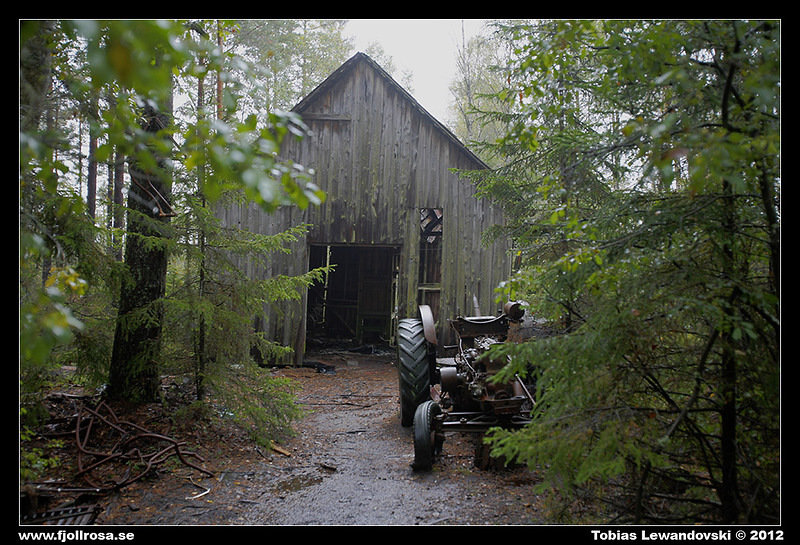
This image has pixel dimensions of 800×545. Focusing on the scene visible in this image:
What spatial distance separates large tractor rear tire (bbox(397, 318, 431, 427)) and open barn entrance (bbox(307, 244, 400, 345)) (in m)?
9.14

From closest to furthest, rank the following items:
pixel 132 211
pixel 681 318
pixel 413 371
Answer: pixel 681 318 → pixel 132 211 → pixel 413 371

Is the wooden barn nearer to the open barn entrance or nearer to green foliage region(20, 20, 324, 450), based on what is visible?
green foliage region(20, 20, 324, 450)

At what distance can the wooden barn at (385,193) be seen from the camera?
10.8 m

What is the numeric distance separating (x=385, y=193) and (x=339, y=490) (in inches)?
298

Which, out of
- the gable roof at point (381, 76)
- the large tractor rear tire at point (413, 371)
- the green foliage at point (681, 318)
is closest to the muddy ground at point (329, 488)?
the large tractor rear tire at point (413, 371)

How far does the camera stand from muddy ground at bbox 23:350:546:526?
3.62 m

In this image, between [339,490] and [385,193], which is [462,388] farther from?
[385,193]

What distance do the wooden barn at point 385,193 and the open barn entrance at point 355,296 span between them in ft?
14.5

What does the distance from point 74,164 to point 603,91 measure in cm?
334

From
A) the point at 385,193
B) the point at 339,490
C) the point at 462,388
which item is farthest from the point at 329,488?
the point at 385,193

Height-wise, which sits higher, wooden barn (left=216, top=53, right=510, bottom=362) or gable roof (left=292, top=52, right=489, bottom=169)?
gable roof (left=292, top=52, right=489, bottom=169)

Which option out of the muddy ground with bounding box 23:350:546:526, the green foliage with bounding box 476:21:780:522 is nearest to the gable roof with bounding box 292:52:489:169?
the muddy ground with bounding box 23:350:546:526

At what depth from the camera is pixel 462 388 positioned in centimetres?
515

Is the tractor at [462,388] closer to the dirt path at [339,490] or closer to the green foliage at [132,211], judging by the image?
the dirt path at [339,490]
